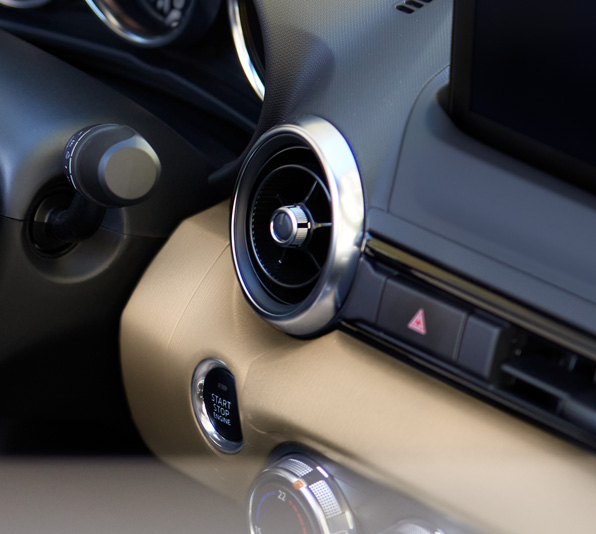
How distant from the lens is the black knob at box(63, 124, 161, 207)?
1.00 metres

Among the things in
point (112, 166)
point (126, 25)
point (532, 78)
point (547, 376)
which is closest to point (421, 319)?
point (547, 376)

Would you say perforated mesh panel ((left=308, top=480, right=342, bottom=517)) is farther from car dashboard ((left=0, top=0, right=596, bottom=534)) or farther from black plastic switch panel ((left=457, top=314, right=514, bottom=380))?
black plastic switch panel ((left=457, top=314, right=514, bottom=380))

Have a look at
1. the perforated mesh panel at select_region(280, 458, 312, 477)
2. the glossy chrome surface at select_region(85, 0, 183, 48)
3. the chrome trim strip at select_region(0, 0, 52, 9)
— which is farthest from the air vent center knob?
the chrome trim strip at select_region(0, 0, 52, 9)

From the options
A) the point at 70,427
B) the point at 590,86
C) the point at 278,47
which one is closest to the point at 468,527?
the point at 590,86

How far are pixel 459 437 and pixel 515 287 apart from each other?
160mm

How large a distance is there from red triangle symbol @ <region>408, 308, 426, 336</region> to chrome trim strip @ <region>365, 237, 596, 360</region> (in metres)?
0.03

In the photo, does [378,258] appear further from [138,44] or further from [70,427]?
[70,427]

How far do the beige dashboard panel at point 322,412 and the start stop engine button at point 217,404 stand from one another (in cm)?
1

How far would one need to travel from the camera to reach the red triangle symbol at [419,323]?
86 cm

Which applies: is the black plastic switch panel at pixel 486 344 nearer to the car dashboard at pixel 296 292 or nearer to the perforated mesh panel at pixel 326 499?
the car dashboard at pixel 296 292

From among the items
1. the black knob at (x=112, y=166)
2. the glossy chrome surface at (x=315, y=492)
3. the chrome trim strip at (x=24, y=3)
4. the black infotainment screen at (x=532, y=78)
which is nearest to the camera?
the black infotainment screen at (x=532, y=78)

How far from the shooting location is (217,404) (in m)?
1.06

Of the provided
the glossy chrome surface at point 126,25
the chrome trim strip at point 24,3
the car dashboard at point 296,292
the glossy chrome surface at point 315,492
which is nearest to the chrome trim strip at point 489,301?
the car dashboard at point 296,292

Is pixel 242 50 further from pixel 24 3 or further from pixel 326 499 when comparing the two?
pixel 326 499
